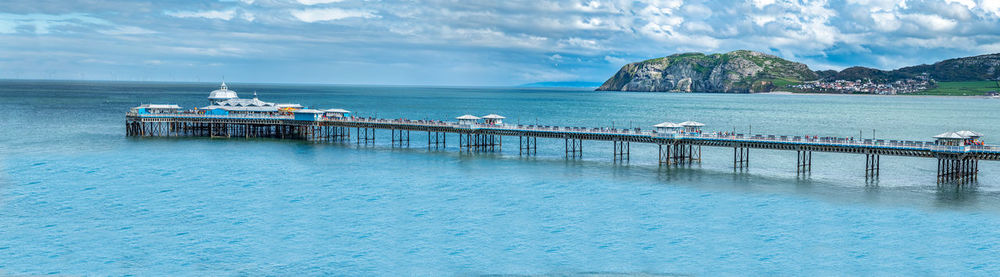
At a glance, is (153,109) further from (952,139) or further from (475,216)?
(952,139)

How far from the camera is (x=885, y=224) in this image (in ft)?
184

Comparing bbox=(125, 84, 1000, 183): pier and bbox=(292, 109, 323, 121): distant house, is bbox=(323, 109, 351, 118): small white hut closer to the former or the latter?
bbox=(125, 84, 1000, 183): pier

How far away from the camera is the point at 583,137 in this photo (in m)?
96.5

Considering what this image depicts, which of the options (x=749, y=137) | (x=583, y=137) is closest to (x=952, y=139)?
(x=749, y=137)

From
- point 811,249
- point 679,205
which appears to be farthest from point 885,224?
point 679,205

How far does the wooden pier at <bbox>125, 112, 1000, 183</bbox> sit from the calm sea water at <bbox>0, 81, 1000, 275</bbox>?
2.69m

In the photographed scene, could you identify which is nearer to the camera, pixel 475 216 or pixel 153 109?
pixel 475 216

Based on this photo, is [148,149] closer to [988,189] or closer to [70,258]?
[70,258]

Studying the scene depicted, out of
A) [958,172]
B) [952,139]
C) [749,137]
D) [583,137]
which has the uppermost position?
[952,139]

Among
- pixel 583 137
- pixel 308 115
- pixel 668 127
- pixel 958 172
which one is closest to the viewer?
pixel 958 172

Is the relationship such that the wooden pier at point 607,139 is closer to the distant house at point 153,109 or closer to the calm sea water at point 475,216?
the distant house at point 153,109

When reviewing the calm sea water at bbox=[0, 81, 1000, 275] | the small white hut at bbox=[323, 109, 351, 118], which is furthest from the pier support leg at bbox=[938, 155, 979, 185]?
the small white hut at bbox=[323, 109, 351, 118]

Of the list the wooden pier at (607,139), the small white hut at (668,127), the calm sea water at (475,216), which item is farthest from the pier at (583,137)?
the calm sea water at (475,216)

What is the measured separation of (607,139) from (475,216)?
1555 inches
